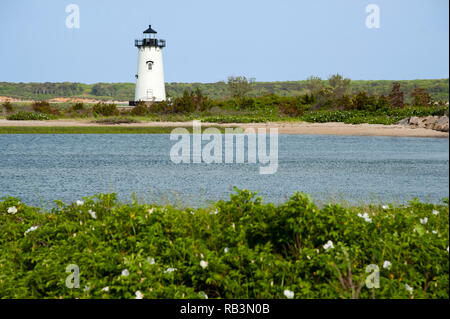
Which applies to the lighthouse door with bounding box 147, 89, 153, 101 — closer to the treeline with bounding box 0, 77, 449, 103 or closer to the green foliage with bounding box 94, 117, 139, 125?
the green foliage with bounding box 94, 117, 139, 125

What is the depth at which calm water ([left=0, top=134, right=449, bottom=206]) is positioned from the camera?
1466cm

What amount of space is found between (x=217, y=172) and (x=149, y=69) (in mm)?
43875

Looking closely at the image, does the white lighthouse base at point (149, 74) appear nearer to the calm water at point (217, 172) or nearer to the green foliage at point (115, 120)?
the green foliage at point (115, 120)

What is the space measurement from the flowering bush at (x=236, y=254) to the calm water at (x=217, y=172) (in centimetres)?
143

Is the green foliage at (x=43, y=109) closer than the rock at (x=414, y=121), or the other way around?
the rock at (x=414, y=121)

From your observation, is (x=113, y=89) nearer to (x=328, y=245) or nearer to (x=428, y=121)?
(x=428, y=121)

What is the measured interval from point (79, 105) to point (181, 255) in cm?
4576

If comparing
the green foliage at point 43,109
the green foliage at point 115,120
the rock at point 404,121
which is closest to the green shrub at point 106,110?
the green foliage at point 115,120

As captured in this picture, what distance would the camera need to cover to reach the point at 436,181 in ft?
57.5

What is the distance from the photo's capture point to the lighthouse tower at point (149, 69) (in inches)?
2457

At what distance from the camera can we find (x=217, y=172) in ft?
68.1

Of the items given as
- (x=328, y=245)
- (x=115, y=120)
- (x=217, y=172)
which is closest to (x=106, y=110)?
(x=115, y=120)

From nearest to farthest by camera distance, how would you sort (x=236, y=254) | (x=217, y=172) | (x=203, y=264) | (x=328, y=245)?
1. (x=203, y=264)
2. (x=328, y=245)
3. (x=236, y=254)
4. (x=217, y=172)

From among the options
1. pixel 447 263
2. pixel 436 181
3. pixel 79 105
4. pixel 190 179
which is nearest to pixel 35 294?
pixel 447 263
